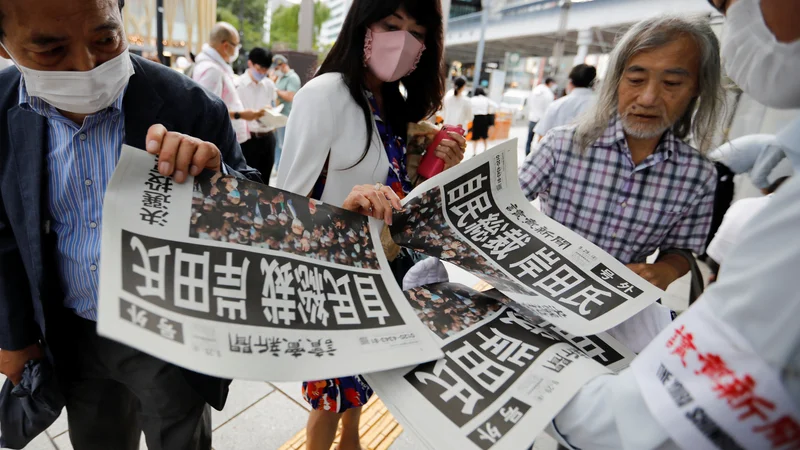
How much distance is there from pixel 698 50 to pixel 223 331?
4.02 feet

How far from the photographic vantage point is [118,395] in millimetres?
982

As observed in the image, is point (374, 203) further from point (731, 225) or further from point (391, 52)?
point (731, 225)

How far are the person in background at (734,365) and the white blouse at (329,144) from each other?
0.74m

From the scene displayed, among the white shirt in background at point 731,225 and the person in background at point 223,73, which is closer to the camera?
the white shirt in background at point 731,225

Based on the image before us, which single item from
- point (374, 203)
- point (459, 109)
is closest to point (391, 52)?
point (374, 203)

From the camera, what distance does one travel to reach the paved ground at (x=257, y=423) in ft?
4.62

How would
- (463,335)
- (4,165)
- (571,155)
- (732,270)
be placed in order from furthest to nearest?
1. (571,155)
2. (4,165)
3. (463,335)
4. (732,270)

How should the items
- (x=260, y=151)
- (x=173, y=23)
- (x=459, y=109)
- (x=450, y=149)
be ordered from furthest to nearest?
(x=173, y=23) < (x=459, y=109) < (x=260, y=151) < (x=450, y=149)

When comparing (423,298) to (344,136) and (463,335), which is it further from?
(344,136)

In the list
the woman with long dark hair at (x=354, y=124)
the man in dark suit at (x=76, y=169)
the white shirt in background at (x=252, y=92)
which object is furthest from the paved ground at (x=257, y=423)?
the white shirt in background at (x=252, y=92)

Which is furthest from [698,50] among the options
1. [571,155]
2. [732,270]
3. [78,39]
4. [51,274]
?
[51,274]

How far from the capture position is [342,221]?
28.5 inches

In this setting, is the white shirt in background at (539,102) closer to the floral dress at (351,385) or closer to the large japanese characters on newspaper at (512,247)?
the floral dress at (351,385)

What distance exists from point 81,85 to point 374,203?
572mm
